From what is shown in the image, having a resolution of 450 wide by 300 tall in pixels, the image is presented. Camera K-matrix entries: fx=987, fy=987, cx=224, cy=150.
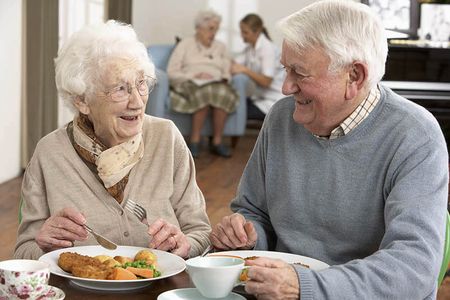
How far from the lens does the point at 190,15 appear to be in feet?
32.9

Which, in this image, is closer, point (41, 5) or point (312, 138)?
point (312, 138)

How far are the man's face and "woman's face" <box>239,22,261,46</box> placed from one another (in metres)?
7.16

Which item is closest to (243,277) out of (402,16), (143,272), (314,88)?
(143,272)

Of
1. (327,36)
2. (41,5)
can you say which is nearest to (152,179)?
(327,36)

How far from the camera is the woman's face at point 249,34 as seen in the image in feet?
30.0

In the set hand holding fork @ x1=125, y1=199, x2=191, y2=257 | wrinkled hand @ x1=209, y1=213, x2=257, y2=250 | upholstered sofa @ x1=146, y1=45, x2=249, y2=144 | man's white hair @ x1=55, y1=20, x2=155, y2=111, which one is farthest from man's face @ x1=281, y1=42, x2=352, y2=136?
upholstered sofa @ x1=146, y1=45, x2=249, y2=144

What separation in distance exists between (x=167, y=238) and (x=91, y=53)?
0.50 metres

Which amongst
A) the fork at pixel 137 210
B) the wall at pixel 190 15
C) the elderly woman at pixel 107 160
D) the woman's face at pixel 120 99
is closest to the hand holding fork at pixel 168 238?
the elderly woman at pixel 107 160

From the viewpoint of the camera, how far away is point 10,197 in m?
5.97

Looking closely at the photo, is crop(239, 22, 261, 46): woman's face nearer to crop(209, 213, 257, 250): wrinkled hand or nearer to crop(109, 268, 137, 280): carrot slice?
crop(209, 213, 257, 250): wrinkled hand

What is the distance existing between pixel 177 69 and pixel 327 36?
683cm

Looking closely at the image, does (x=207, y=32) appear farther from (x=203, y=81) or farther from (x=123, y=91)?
(x=123, y=91)

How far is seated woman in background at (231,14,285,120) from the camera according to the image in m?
8.87

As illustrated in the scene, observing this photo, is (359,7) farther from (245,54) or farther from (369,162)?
(245,54)
